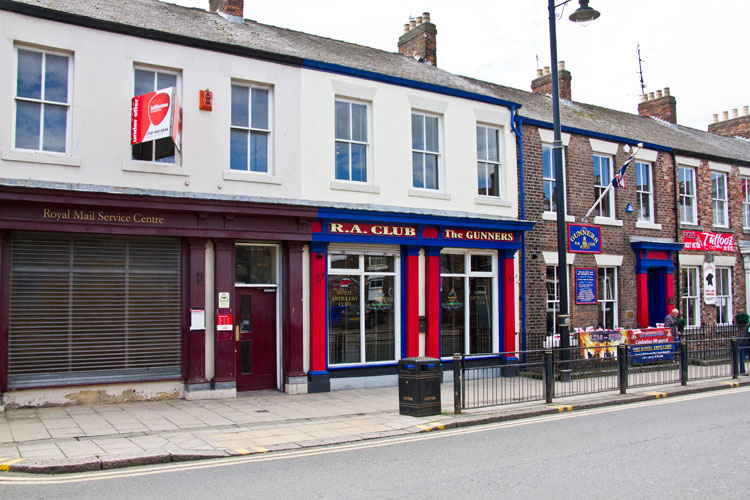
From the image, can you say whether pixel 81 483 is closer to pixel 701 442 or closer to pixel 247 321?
pixel 247 321

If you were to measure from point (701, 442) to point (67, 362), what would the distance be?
10141 millimetres

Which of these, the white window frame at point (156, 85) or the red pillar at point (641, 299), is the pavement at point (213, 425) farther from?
the red pillar at point (641, 299)

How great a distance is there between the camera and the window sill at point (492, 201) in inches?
644

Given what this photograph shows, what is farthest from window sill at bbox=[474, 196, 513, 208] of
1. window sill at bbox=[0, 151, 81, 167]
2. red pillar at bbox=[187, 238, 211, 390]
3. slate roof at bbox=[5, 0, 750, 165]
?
window sill at bbox=[0, 151, 81, 167]

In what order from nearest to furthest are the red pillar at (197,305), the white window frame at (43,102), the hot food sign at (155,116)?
the white window frame at (43,102) → the hot food sign at (155,116) → the red pillar at (197,305)

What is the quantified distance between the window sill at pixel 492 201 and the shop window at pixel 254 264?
5.62 meters

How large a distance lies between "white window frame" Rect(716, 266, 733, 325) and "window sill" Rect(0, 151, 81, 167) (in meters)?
20.6

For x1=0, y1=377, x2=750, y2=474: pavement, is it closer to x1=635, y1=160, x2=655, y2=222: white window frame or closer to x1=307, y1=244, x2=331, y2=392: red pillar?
x1=307, y1=244, x2=331, y2=392: red pillar

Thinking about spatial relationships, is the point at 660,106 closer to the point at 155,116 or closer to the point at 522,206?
the point at 522,206

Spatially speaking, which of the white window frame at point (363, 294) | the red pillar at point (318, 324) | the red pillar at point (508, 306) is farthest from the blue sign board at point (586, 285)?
the red pillar at point (318, 324)

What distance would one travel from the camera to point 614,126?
21.3 meters

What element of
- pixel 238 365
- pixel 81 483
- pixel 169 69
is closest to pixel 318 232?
pixel 238 365

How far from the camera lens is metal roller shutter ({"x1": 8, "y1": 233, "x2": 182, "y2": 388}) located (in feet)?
36.2

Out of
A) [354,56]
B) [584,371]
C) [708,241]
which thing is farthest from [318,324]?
[708,241]
